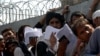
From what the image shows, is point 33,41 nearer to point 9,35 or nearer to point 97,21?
point 9,35

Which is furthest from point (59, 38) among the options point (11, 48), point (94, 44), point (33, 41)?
point (11, 48)

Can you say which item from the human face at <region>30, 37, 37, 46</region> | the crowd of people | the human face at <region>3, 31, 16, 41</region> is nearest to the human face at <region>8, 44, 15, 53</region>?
the crowd of people

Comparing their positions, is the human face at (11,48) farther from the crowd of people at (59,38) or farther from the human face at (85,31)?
the human face at (85,31)

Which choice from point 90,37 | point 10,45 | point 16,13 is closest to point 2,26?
point 16,13

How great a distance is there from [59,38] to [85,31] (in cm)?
57

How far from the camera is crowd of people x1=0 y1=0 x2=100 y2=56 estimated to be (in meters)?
4.96

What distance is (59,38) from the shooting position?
5453 mm

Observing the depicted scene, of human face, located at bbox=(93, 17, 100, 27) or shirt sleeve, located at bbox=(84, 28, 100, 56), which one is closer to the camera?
shirt sleeve, located at bbox=(84, 28, 100, 56)

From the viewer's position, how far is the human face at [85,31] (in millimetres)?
4967

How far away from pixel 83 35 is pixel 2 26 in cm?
588

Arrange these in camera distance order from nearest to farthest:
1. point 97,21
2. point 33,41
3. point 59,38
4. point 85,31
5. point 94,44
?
point 94,44
point 85,31
point 97,21
point 59,38
point 33,41

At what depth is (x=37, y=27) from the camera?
284 inches

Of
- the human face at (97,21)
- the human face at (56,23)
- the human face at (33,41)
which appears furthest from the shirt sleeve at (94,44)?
the human face at (33,41)

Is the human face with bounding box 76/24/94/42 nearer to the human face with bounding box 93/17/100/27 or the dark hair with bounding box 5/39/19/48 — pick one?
the human face with bounding box 93/17/100/27
